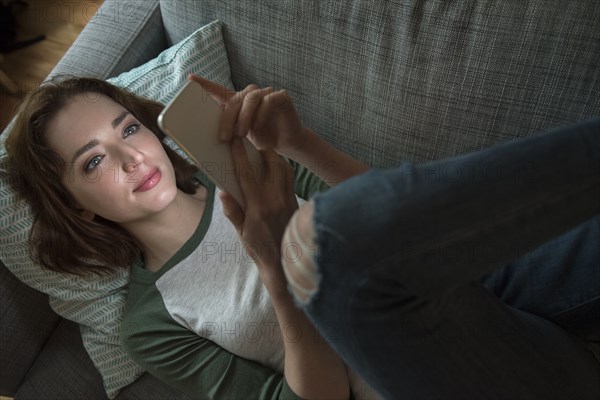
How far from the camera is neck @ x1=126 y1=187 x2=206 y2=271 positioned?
1.00m

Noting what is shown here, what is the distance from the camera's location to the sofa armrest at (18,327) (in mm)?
1011

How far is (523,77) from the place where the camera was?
88 centimetres

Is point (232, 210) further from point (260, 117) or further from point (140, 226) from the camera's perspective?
point (140, 226)

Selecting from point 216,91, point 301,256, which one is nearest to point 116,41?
point 216,91

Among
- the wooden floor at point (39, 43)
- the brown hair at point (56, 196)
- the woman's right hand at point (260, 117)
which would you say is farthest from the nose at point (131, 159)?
the wooden floor at point (39, 43)

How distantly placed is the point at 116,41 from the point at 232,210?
0.73m

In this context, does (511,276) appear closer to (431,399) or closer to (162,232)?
(431,399)

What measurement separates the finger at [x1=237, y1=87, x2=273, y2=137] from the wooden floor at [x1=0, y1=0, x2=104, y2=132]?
1447 mm

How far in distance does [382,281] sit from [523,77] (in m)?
0.58

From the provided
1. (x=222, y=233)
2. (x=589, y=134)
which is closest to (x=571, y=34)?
(x=589, y=134)

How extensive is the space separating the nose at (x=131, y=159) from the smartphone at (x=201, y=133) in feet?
0.90

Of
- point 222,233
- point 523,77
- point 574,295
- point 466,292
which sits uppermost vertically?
point 523,77

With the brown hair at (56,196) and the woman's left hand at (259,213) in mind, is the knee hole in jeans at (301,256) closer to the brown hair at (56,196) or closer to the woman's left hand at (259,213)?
the woman's left hand at (259,213)

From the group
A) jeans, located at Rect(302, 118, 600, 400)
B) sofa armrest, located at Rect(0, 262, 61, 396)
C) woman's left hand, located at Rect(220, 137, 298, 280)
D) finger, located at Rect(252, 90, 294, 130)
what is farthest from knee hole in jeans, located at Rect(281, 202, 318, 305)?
sofa armrest, located at Rect(0, 262, 61, 396)
